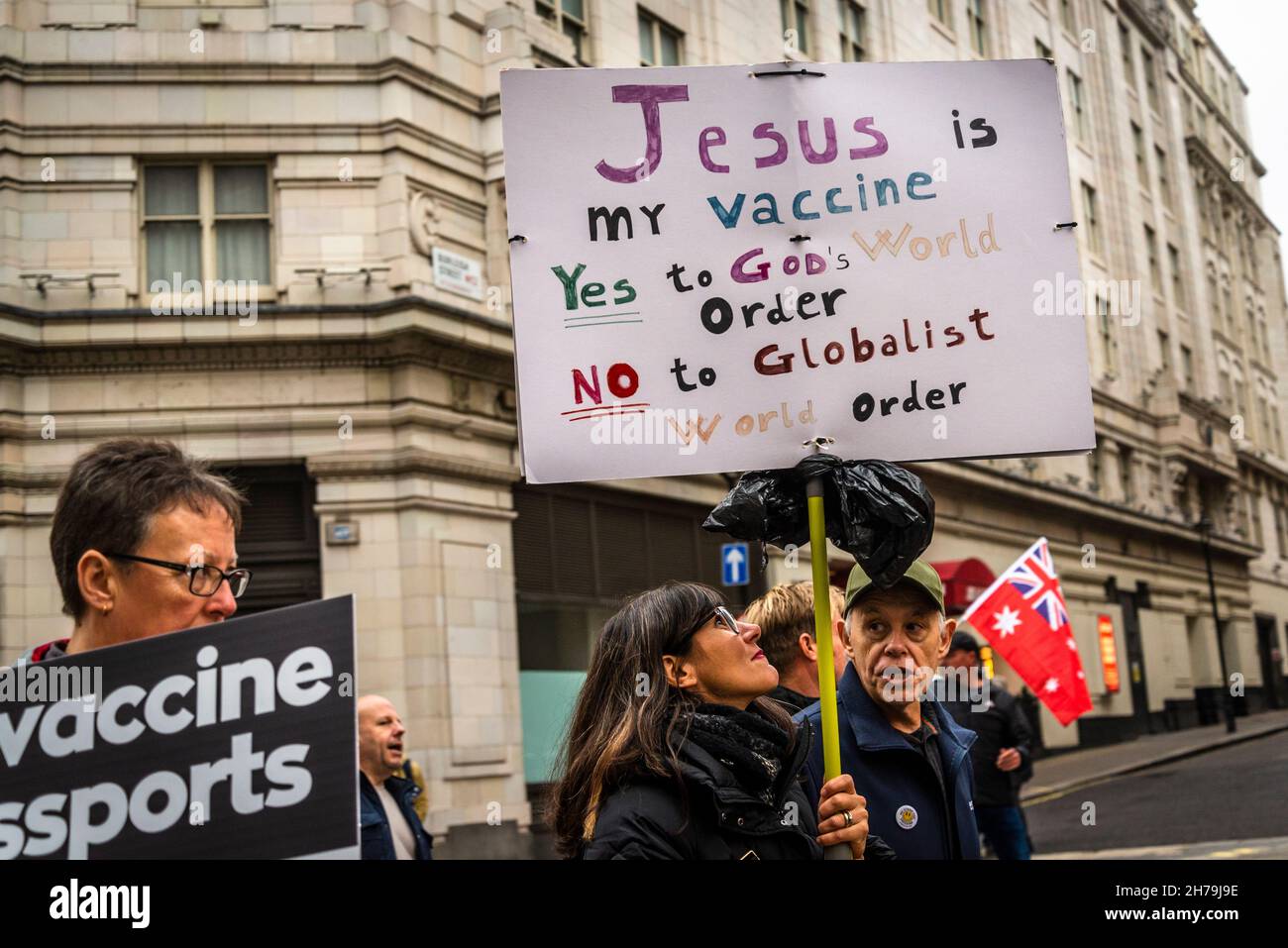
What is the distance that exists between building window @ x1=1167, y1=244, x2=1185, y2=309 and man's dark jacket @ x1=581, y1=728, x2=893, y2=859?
112 feet

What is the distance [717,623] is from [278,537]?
42.4 ft

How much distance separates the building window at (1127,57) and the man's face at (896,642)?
32.2 m

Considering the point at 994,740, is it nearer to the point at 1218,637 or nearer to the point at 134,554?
the point at 134,554

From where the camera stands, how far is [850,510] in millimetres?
3285

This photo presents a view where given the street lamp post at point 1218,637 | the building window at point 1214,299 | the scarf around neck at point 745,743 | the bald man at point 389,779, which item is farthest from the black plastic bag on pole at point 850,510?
the building window at point 1214,299

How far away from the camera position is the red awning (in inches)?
933

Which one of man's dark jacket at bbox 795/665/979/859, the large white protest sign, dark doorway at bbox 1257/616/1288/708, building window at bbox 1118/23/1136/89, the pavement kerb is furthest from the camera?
dark doorway at bbox 1257/616/1288/708

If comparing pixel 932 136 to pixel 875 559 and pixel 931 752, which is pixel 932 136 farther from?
pixel 931 752

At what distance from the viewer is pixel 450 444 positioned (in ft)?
53.1

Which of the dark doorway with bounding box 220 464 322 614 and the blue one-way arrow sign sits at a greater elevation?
the dark doorway with bounding box 220 464 322 614

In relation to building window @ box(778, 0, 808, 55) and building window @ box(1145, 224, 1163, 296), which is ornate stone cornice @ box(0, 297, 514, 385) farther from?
building window @ box(1145, 224, 1163, 296)

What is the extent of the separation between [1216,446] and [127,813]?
1522 inches

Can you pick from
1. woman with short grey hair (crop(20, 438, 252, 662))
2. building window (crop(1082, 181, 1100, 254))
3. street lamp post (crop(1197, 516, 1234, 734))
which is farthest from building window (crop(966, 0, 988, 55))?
woman with short grey hair (crop(20, 438, 252, 662))
